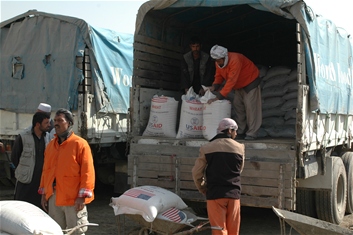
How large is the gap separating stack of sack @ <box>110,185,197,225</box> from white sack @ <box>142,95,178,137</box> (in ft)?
3.76

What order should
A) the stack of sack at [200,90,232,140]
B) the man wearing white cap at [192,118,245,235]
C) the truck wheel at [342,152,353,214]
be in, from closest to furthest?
the man wearing white cap at [192,118,245,235]
the stack of sack at [200,90,232,140]
the truck wheel at [342,152,353,214]

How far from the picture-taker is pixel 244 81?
679 cm

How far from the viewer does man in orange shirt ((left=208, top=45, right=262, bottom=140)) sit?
6.52 m

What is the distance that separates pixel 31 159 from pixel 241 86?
2766 millimetres

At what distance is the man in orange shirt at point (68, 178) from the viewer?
4766 millimetres

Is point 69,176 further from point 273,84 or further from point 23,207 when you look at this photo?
point 273,84

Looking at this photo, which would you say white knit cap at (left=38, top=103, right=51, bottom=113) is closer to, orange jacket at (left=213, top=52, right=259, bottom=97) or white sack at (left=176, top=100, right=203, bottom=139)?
white sack at (left=176, top=100, right=203, bottom=139)

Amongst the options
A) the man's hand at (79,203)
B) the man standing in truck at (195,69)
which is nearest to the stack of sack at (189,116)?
the man standing in truck at (195,69)

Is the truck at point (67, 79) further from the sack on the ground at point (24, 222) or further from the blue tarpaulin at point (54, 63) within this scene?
the sack on the ground at point (24, 222)

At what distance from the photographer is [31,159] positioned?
18.5ft

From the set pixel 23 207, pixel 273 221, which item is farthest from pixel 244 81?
pixel 23 207

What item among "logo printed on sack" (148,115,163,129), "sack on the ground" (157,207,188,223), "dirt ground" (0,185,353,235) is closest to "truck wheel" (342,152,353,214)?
"dirt ground" (0,185,353,235)

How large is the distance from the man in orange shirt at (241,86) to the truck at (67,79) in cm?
240

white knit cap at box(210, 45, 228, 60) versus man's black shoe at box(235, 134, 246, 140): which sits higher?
white knit cap at box(210, 45, 228, 60)
